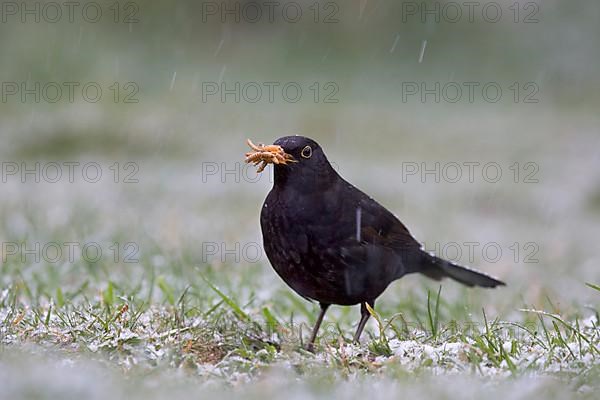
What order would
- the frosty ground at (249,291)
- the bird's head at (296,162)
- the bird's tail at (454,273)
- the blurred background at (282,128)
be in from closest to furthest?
the frosty ground at (249,291) < the bird's head at (296,162) < the bird's tail at (454,273) < the blurred background at (282,128)

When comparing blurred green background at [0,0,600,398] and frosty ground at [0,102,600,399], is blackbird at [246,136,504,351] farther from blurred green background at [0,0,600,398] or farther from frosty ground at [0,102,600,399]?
blurred green background at [0,0,600,398]

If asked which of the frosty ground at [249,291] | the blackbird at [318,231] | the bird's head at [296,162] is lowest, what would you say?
the frosty ground at [249,291]

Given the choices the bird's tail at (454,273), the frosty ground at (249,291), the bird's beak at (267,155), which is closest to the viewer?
the frosty ground at (249,291)

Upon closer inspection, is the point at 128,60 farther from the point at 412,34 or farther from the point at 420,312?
the point at 420,312

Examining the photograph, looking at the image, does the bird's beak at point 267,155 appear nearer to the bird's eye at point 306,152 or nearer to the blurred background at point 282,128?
the bird's eye at point 306,152

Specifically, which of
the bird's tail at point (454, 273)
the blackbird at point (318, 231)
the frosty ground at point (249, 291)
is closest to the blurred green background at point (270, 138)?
the frosty ground at point (249, 291)

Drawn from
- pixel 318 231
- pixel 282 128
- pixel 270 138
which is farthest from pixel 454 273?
pixel 282 128
